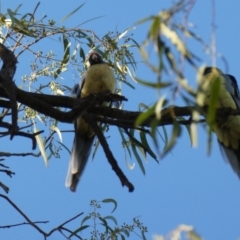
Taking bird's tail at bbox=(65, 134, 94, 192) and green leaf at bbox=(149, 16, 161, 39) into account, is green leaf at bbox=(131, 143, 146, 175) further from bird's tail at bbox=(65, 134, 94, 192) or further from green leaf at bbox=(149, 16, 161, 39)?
green leaf at bbox=(149, 16, 161, 39)

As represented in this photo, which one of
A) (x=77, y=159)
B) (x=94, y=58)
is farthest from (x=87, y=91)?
(x=77, y=159)

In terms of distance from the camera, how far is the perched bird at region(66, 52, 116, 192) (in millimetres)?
2484

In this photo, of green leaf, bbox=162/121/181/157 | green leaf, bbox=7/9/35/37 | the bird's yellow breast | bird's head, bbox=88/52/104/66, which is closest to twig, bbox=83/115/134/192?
green leaf, bbox=7/9/35/37

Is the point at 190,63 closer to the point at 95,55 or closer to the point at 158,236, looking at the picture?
the point at 158,236

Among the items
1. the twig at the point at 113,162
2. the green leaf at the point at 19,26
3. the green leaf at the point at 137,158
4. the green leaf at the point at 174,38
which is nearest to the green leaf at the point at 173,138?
the green leaf at the point at 174,38

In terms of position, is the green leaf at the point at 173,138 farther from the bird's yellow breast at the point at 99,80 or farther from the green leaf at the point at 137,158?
the bird's yellow breast at the point at 99,80

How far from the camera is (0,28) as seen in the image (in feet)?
7.86

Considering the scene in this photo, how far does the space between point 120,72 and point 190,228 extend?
1.72 m

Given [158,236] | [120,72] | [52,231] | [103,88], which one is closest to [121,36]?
[120,72]

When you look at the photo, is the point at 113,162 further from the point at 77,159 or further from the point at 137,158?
the point at 77,159

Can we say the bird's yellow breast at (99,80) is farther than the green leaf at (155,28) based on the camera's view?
Yes

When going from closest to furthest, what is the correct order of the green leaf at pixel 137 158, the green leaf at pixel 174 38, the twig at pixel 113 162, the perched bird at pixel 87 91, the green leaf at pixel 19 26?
the green leaf at pixel 174 38 → the twig at pixel 113 162 → the green leaf at pixel 19 26 → the green leaf at pixel 137 158 → the perched bird at pixel 87 91

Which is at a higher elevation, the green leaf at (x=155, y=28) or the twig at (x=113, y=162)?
the twig at (x=113, y=162)

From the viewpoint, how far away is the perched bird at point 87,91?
8.15 feet
